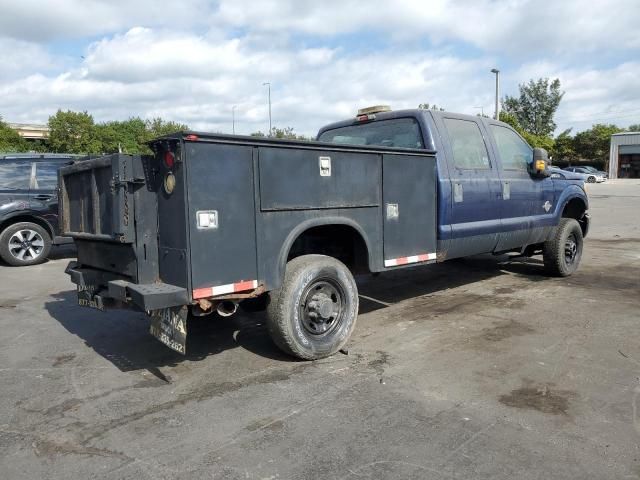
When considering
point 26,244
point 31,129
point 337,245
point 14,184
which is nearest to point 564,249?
point 337,245

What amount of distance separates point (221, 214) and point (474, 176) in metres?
3.39

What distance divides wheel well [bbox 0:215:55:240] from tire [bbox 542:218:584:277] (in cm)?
841

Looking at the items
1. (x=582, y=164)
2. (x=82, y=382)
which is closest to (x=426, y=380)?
(x=82, y=382)

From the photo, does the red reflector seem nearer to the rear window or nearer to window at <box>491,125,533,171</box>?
the rear window

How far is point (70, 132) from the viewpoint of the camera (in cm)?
4609

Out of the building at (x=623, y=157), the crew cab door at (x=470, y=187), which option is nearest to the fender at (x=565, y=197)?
the crew cab door at (x=470, y=187)

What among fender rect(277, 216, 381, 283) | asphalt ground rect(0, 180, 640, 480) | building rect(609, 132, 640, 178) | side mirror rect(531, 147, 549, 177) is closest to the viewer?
asphalt ground rect(0, 180, 640, 480)

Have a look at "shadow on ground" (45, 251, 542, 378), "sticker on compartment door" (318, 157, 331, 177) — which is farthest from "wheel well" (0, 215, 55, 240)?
"sticker on compartment door" (318, 157, 331, 177)

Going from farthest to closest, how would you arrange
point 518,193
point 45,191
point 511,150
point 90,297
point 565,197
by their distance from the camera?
point 45,191 → point 565,197 → point 511,150 → point 518,193 → point 90,297

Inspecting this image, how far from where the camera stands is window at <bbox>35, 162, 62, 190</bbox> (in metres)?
10.1

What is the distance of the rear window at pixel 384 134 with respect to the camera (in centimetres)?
604

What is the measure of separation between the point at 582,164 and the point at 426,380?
68.9m

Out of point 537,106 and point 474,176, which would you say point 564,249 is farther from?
point 537,106

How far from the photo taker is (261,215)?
420cm
